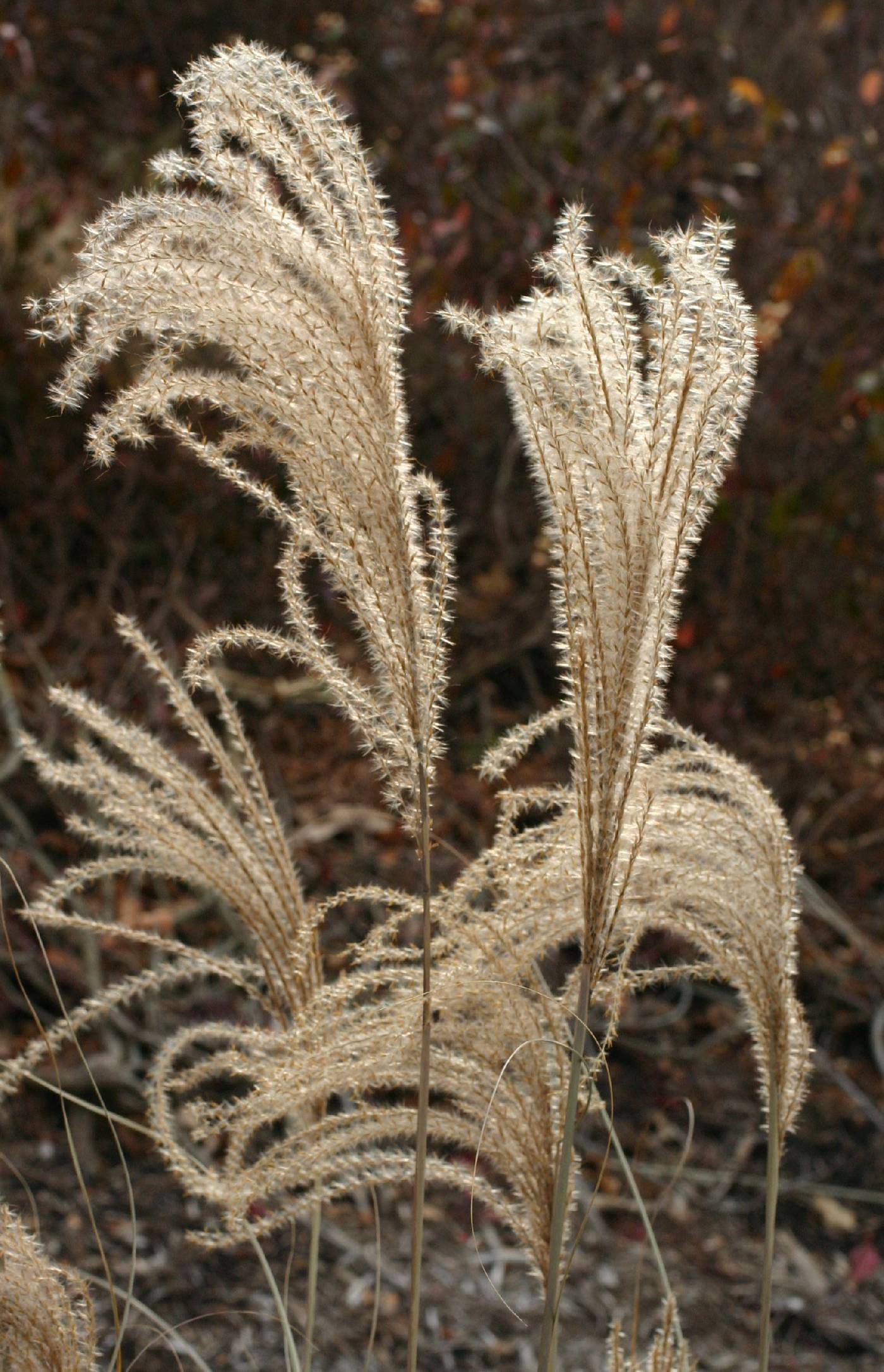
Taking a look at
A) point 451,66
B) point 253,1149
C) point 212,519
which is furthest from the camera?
point 451,66

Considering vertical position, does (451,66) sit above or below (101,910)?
above

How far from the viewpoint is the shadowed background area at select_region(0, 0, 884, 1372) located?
3.76 m

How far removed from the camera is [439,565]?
1.10m

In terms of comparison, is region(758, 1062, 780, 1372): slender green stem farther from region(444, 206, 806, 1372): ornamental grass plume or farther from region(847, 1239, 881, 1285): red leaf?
region(847, 1239, 881, 1285): red leaf

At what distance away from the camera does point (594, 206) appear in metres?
4.53

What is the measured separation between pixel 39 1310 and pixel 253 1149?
2.06 m

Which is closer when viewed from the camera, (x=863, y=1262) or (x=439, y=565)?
(x=439, y=565)

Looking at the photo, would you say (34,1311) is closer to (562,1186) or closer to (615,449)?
(562,1186)

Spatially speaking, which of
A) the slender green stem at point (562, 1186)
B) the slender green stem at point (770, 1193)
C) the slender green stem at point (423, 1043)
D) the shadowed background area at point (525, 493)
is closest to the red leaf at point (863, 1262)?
the shadowed background area at point (525, 493)

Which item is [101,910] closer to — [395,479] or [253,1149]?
[253,1149]

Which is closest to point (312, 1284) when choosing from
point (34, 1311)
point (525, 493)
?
point (34, 1311)

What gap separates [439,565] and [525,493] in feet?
11.7

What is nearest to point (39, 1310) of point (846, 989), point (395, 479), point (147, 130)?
point (395, 479)

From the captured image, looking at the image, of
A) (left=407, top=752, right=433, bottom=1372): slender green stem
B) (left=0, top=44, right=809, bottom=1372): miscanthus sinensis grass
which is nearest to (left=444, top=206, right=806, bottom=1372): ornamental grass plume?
(left=0, top=44, right=809, bottom=1372): miscanthus sinensis grass
